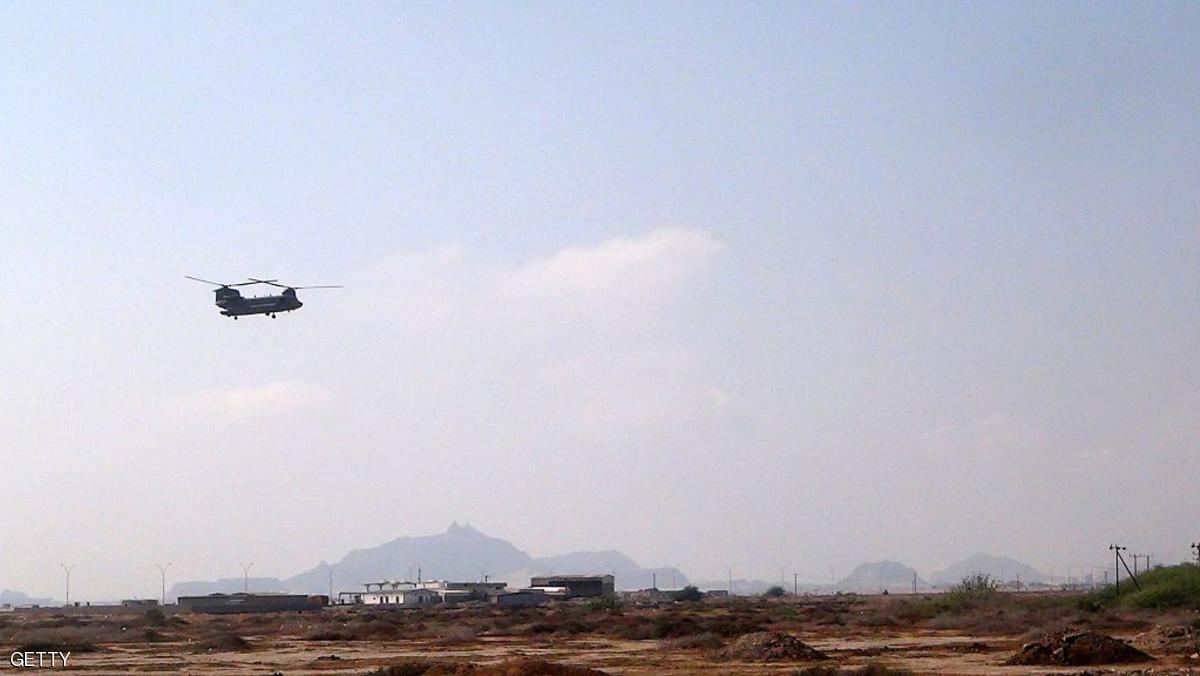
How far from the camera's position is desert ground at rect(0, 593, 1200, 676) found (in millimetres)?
52312

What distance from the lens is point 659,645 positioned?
73.1 meters

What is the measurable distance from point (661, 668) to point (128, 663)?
2247 centimetres

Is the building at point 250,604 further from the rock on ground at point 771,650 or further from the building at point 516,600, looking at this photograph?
the rock on ground at point 771,650

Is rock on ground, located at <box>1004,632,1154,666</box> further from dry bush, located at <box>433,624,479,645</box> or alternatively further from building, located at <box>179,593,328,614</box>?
building, located at <box>179,593,328,614</box>

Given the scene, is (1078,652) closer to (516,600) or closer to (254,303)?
A: (254,303)

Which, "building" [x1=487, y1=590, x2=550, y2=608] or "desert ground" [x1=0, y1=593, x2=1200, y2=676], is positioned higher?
"desert ground" [x1=0, y1=593, x2=1200, y2=676]

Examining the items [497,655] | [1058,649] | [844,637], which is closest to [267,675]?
[497,655]

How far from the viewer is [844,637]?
80.6 metres

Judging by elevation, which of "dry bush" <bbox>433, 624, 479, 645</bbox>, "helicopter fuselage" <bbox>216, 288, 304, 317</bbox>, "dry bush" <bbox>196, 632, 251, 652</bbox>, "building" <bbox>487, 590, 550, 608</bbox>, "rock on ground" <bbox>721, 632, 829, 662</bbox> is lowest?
"building" <bbox>487, 590, 550, 608</bbox>

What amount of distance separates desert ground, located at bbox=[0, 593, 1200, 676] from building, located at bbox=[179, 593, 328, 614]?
60011 mm

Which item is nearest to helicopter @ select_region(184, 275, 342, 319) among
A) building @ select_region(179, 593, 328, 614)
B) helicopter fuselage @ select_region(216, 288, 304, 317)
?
helicopter fuselage @ select_region(216, 288, 304, 317)

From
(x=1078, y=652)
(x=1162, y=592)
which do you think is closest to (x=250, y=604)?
(x=1162, y=592)

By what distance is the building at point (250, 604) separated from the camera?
16912cm

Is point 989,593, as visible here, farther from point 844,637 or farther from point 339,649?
point 339,649
